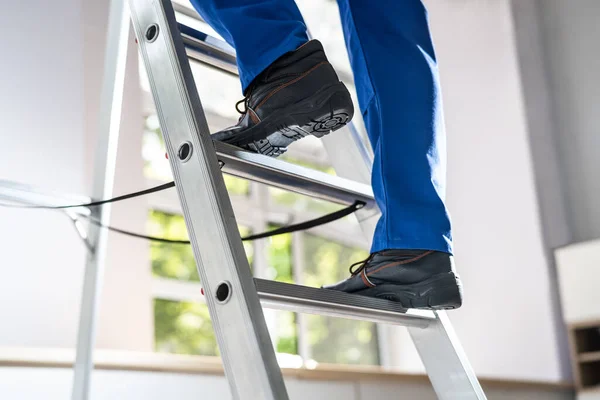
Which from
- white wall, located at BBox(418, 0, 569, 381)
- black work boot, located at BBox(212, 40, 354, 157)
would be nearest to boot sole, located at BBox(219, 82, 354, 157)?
black work boot, located at BBox(212, 40, 354, 157)

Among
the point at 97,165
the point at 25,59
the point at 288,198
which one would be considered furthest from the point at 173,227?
the point at 97,165

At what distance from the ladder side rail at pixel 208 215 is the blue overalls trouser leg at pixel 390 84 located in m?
0.09

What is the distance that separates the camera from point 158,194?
9.88 feet

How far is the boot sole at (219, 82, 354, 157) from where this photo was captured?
2.95 ft

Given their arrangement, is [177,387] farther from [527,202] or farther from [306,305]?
[527,202]

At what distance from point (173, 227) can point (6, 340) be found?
1.50 metres

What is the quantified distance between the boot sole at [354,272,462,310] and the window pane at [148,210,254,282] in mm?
2236

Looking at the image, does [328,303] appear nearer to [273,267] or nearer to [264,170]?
[264,170]

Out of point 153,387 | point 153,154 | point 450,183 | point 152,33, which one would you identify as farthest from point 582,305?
point 152,33

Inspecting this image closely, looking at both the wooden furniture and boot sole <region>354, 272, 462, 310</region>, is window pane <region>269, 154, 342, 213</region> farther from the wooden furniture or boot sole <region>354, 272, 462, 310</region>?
boot sole <region>354, 272, 462, 310</region>

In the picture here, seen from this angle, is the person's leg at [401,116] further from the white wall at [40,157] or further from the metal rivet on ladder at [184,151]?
the white wall at [40,157]

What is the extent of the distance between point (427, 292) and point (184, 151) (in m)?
0.38

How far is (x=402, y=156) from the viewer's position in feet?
3.09

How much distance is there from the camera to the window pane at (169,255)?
10.4ft
